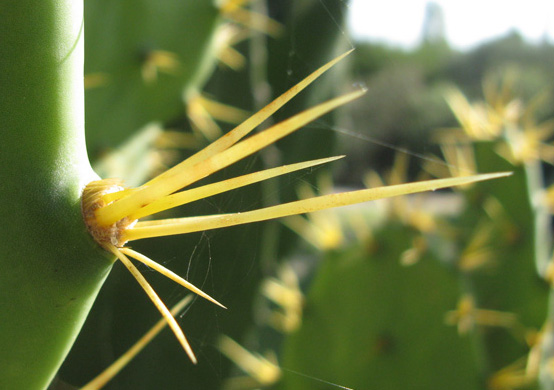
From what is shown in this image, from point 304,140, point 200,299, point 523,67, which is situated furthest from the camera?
point 523,67

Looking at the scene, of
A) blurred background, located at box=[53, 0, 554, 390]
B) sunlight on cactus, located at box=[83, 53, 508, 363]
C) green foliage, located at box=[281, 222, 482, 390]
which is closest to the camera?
sunlight on cactus, located at box=[83, 53, 508, 363]

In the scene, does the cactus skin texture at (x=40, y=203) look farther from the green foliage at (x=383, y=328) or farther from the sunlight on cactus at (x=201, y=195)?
the green foliage at (x=383, y=328)

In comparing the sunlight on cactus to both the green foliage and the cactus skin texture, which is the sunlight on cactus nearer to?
the cactus skin texture

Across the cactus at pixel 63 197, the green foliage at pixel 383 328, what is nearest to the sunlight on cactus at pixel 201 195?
the cactus at pixel 63 197

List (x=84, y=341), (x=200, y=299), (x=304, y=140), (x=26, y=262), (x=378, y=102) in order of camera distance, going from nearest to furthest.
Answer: (x=26, y=262) < (x=200, y=299) < (x=84, y=341) < (x=304, y=140) < (x=378, y=102)

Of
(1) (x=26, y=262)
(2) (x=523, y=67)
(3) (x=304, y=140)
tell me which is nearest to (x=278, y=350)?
(3) (x=304, y=140)

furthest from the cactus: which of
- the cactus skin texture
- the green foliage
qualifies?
the green foliage

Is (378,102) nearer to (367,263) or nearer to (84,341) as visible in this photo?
(367,263)

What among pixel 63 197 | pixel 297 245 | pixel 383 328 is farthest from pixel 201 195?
pixel 297 245

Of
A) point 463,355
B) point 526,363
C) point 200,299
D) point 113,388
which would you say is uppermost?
point 200,299
